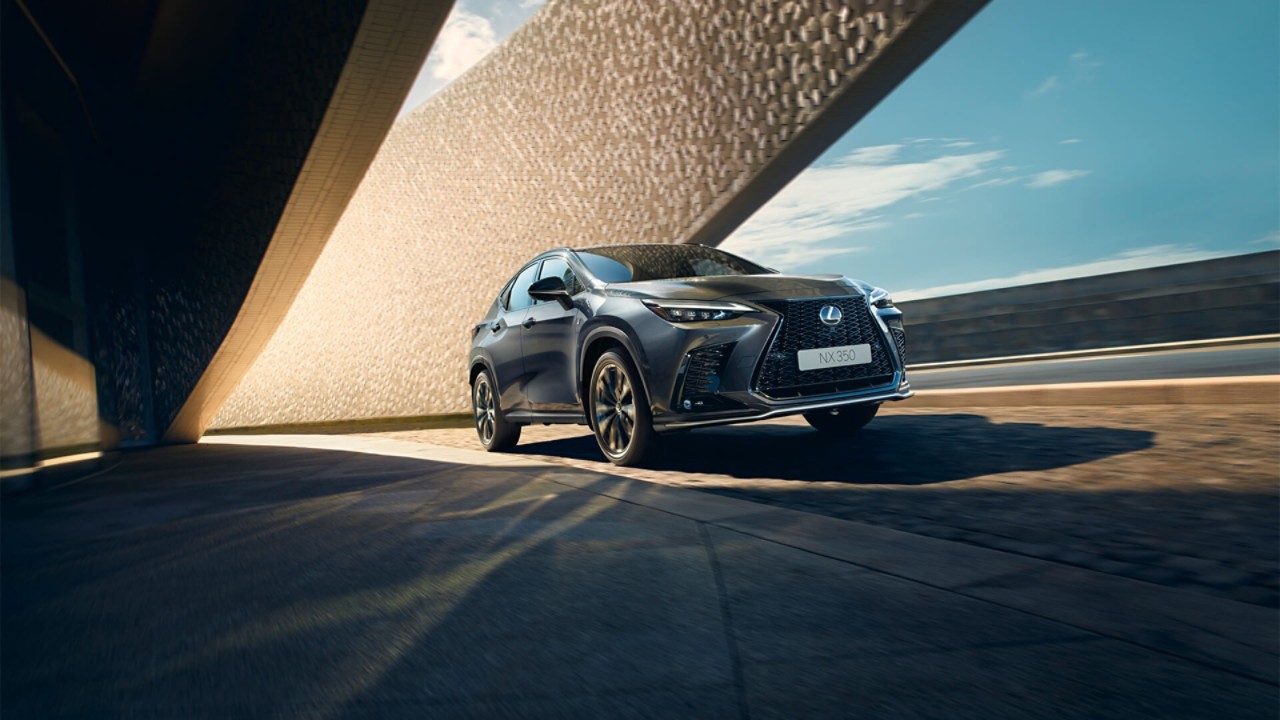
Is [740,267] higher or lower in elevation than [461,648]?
higher

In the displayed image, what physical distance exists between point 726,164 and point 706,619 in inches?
491

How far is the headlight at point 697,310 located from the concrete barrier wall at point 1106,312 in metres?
14.8

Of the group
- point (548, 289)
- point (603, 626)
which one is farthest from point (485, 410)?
point (603, 626)

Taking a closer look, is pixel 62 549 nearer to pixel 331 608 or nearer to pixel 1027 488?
pixel 331 608

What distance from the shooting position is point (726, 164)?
50.1ft

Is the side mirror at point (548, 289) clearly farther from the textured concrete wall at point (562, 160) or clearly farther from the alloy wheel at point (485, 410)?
the textured concrete wall at point (562, 160)

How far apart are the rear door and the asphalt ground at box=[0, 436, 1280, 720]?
104 inches

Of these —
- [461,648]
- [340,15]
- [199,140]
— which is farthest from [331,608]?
[199,140]

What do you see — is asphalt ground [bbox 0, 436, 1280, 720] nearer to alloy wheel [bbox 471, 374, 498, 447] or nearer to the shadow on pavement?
the shadow on pavement

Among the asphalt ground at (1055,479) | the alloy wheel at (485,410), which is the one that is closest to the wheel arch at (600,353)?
the asphalt ground at (1055,479)

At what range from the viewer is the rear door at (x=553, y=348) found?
26.7ft

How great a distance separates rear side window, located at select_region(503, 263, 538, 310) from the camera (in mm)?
9367

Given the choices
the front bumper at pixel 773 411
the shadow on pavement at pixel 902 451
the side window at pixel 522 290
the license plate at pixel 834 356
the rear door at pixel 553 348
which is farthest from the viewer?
the side window at pixel 522 290

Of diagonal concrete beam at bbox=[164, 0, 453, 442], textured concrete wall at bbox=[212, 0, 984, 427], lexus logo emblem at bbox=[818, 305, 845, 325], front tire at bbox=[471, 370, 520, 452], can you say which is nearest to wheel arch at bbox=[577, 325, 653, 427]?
lexus logo emblem at bbox=[818, 305, 845, 325]
